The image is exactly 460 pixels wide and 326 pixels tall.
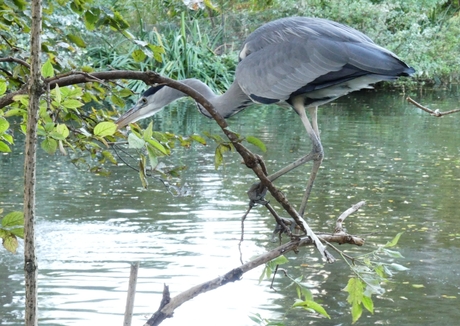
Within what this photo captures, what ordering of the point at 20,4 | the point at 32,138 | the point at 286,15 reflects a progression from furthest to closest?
the point at 286,15 → the point at 20,4 → the point at 32,138

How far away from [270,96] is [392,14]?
63.8ft

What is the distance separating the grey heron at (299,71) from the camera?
478cm

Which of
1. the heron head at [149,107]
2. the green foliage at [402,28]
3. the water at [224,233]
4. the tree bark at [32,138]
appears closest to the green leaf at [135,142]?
the tree bark at [32,138]

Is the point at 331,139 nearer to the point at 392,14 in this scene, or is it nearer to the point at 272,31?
the point at 272,31

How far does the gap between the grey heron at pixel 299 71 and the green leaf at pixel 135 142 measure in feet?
10.4

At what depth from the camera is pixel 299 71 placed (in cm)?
502

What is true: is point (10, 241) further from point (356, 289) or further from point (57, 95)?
point (356, 289)

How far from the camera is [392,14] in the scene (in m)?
23.5

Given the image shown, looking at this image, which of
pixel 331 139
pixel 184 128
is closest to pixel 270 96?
pixel 331 139

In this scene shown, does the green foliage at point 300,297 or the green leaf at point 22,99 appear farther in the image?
the green foliage at point 300,297

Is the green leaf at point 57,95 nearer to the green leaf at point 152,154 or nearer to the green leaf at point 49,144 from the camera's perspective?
the green leaf at point 49,144

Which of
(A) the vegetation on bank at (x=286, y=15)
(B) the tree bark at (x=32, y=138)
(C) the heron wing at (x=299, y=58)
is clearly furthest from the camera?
(A) the vegetation on bank at (x=286, y=15)

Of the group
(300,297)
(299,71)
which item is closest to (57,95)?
(300,297)

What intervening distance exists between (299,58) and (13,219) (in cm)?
374
